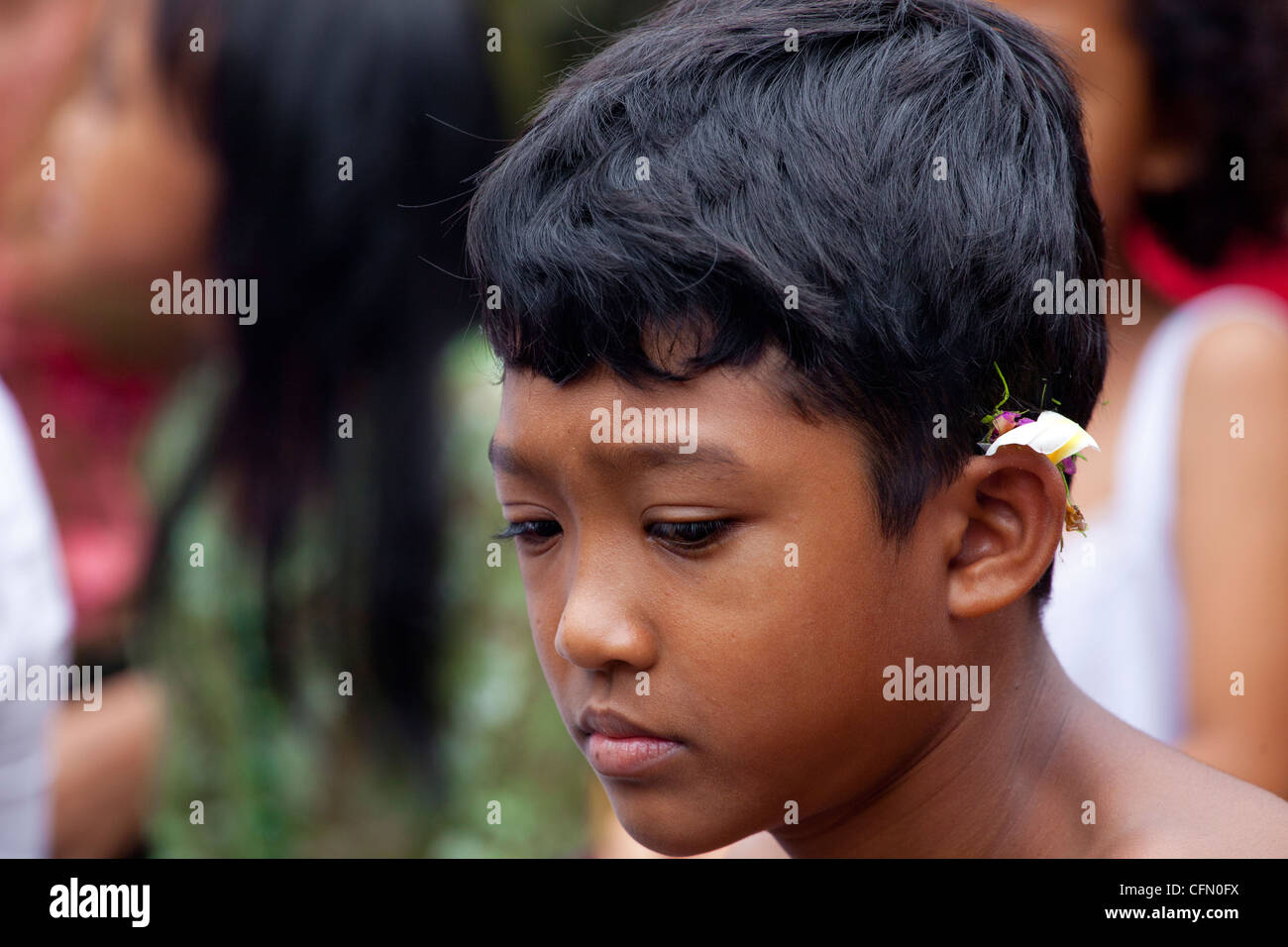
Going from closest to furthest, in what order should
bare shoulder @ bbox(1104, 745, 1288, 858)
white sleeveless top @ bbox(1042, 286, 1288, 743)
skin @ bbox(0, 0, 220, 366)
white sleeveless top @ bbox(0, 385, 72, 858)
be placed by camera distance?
bare shoulder @ bbox(1104, 745, 1288, 858) → white sleeveless top @ bbox(0, 385, 72, 858) → white sleeveless top @ bbox(1042, 286, 1288, 743) → skin @ bbox(0, 0, 220, 366)

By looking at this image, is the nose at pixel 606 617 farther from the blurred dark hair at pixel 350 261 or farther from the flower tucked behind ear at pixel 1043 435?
the blurred dark hair at pixel 350 261

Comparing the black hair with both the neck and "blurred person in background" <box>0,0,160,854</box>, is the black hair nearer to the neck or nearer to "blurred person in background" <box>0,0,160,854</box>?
the neck

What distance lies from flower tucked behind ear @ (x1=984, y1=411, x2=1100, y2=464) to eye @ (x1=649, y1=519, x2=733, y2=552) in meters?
0.34

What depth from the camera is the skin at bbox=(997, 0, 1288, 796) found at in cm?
258

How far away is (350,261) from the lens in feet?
10.6

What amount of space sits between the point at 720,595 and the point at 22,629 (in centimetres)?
165

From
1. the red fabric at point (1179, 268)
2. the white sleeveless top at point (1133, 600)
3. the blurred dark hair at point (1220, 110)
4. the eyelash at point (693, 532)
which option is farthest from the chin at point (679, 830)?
the blurred dark hair at point (1220, 110)

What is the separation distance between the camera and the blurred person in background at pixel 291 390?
316 cm

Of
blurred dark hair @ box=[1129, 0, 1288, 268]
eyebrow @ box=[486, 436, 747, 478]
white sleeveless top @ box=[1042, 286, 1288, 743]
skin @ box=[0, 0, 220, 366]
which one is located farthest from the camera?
skin @ box=[0, 0, 220, 366]

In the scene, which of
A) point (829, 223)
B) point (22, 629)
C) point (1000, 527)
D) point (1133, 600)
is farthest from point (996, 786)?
point (22, 629)

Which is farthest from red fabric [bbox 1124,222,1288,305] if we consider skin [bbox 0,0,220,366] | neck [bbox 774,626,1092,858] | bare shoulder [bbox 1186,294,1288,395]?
skin [bbox 0,0,220,366]

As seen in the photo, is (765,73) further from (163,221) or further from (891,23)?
(163,221)

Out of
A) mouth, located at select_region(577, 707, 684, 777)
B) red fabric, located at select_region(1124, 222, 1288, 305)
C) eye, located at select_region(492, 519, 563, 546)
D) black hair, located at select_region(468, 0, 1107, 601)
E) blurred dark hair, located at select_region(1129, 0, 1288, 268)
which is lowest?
mouth, located at select_region(577, 707, 684, 777)

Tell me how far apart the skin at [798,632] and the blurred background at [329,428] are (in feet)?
4.54
